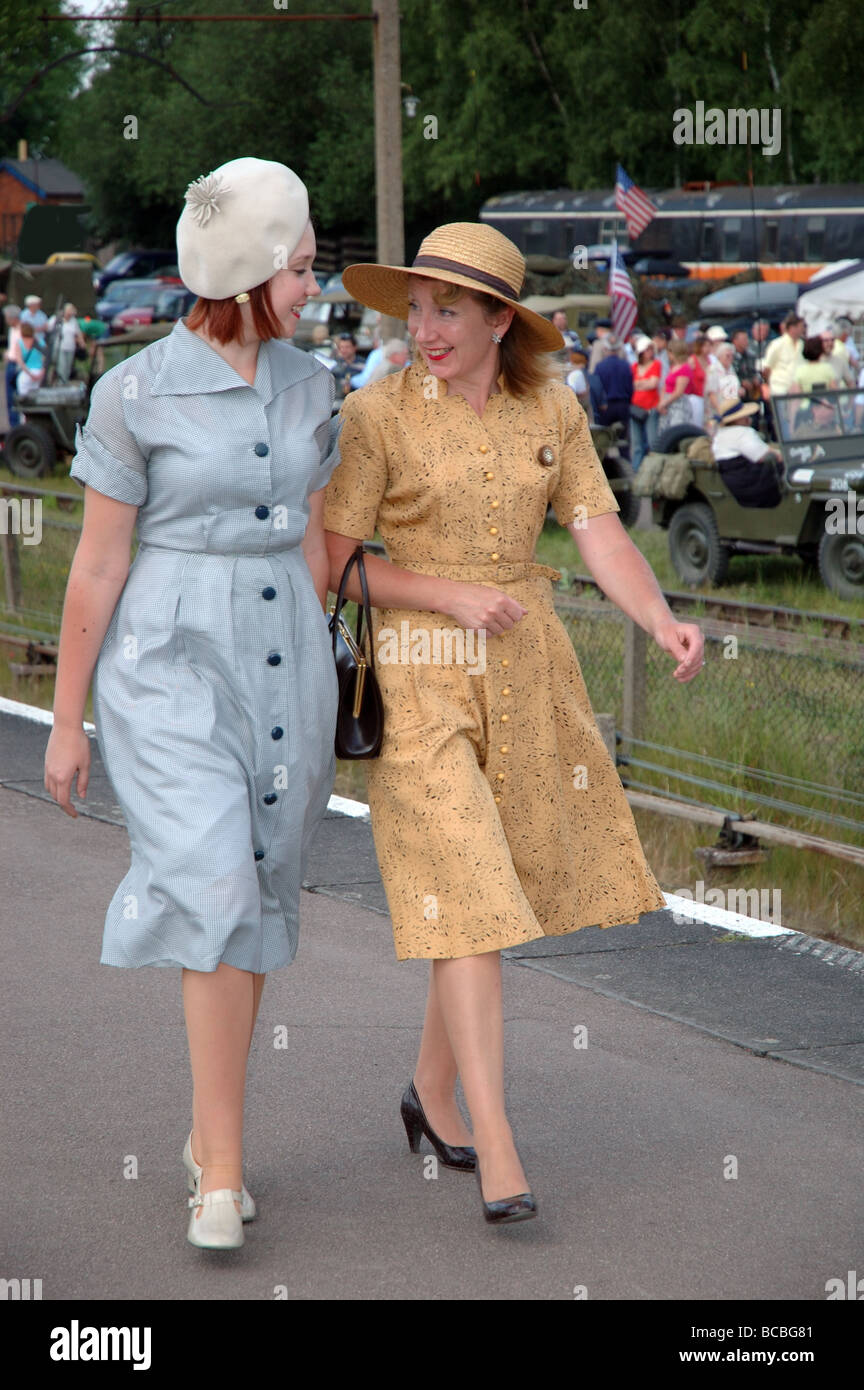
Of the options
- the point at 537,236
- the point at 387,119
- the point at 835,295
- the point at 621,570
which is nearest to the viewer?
the point at 621,570

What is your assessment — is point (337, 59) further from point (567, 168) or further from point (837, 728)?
point (837, 728)

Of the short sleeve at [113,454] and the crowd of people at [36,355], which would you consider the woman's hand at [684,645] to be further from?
the crowd of people at [36,355]

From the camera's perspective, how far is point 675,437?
1538 centimetres

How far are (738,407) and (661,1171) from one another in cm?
1331

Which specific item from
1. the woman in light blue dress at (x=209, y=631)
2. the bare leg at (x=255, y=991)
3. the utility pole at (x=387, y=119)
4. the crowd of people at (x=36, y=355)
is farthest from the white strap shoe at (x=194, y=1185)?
the crowd of people at (x=36, y=355)

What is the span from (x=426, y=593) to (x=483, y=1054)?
0.91 metres

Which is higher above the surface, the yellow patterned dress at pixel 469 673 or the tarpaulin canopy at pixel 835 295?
the tarpaulin canopy at pixel 835 295

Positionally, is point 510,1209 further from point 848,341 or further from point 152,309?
→ point 152,309

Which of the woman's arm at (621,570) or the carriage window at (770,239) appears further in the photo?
the carriage window at (770,239)

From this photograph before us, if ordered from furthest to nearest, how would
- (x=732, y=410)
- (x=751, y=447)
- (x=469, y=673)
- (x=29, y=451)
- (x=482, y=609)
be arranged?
(x=29, y=451)
(x=732, y=410)
(x=751, y=447)
(x=469, y=673)
(x=482, y=609)

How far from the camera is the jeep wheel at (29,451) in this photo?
21.2 meters

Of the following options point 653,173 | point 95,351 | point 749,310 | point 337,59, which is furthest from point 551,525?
point 337,59

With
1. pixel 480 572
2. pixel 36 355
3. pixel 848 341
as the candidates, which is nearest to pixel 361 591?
pixel 480 572

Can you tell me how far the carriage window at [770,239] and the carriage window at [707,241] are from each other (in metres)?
1.40
